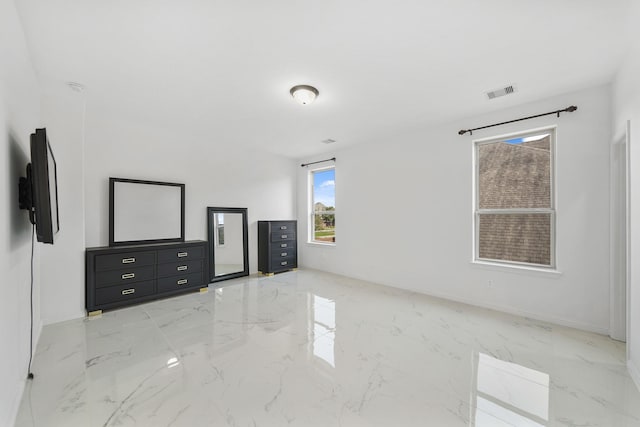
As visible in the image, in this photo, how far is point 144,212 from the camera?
12.3 feet

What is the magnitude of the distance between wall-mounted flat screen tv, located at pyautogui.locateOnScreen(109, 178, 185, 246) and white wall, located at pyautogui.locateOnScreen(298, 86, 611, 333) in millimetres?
2637

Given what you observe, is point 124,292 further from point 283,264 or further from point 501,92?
point 501,92

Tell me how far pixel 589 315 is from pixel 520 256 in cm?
81

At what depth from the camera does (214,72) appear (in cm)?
245

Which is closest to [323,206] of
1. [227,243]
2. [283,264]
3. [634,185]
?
[283,264]

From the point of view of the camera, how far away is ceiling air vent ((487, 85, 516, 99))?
8.99 ft

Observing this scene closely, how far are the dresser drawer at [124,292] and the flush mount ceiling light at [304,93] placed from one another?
3.06m

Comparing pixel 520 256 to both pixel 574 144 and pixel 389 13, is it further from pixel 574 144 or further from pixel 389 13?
pixel 389 13

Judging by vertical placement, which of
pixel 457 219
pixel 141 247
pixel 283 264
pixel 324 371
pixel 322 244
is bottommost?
pixel 324 371

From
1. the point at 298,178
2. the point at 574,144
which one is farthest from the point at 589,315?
the point at 298,178

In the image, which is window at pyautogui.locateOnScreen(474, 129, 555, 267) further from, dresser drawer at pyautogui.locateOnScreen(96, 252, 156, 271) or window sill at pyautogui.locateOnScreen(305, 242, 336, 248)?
dresser drawer at pyautogui.locateOnScreen(96, 252, 156, 271)

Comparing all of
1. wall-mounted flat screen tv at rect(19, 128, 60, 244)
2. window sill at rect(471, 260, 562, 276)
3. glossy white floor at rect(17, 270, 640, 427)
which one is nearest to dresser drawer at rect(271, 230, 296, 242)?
glossy white floor at rect(17, 270, 640, 427)

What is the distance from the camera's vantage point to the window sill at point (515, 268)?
2.93 meters

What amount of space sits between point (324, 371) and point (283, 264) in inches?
135
